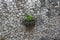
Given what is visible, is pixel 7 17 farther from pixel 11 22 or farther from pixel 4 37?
pixel 4 37

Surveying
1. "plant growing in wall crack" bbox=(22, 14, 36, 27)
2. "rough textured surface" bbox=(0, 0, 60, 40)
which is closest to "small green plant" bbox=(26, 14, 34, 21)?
"plant growing in wall crack" bbox=(22, 14, 36, 27)

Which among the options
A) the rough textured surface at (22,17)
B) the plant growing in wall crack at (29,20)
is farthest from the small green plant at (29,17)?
the rough textured surface at (22,17)

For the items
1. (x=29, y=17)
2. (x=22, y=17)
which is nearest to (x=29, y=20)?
(x=29, y=17)

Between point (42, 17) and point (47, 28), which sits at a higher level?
point (42, 17)

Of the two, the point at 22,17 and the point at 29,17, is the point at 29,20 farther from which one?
the point at 22,17

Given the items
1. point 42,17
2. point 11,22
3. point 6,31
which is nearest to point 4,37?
point 6,31

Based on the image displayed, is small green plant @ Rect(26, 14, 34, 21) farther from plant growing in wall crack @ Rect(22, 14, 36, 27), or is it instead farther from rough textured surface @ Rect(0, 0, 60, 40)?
rough textured surface @ Rect(0, 0, 60, 40)

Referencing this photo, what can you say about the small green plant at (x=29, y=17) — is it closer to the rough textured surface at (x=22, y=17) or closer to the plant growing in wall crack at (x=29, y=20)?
the plant growing in wall crack at (x=29, y=20)

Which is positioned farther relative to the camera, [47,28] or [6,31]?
[47,28]
